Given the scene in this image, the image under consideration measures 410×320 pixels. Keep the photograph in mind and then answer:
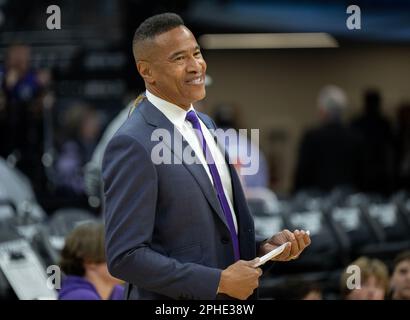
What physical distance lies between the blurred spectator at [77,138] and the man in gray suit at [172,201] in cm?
693

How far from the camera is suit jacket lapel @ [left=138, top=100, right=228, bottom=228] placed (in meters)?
2.77

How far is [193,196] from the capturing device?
2750mm

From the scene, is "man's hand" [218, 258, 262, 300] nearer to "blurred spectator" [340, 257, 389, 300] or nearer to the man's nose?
the man's nose

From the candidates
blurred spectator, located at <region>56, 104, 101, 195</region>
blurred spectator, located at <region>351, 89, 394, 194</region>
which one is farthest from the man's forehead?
blurred spectator, located at <region>351, 89, 394, 194</region>

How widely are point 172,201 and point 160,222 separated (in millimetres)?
59

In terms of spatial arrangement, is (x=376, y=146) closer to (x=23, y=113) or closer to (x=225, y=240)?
(x=23, y=113)

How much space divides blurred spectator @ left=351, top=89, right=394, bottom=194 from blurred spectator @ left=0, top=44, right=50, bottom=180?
299 centimetres

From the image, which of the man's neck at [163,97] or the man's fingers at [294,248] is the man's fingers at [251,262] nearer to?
the man's fingers at [294,248]

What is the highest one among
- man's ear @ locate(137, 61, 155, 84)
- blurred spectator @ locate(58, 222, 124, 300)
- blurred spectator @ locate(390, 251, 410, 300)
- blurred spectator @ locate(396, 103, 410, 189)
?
man's ear @ locate(137, 61, 155, 84)

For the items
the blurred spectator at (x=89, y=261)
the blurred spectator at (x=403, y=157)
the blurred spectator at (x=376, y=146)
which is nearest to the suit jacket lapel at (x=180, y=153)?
the blurred spectator at (x=89, y=261)

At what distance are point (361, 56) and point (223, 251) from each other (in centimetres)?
1218

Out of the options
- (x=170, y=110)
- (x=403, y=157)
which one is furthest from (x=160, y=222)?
(x=403, y=157)

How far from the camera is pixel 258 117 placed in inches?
579
